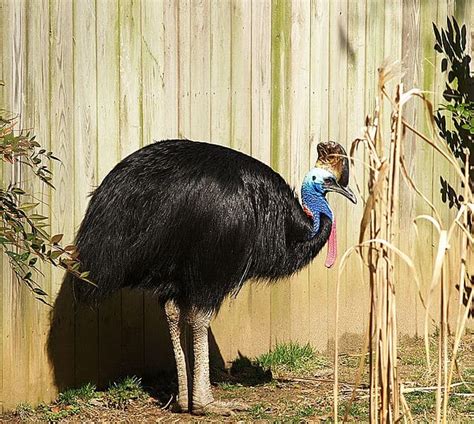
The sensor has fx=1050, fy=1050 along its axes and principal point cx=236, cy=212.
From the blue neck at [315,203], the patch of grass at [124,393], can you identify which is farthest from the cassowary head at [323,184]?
the patch of grass at [124,393]

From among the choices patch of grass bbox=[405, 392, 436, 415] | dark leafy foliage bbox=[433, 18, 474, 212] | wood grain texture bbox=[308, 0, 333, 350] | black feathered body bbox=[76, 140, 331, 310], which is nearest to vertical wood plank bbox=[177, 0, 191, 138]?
black feathered body bbox=[76, 140, 331, 310]

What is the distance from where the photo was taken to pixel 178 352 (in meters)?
5.32

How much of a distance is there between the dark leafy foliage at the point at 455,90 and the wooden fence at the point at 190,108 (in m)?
0.09

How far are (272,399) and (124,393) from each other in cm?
80

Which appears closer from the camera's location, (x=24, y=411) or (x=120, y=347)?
(x=24, y=411)

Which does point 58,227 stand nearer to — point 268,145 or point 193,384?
point 193,384

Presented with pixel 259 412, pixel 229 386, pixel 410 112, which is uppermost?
pixel 410 112

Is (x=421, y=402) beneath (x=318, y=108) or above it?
beneath

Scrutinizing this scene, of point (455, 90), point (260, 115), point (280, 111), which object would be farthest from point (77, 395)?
point (455, 90)

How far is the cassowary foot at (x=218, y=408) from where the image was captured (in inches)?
209

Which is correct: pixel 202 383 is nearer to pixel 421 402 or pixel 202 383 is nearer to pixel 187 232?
pixel 187 232

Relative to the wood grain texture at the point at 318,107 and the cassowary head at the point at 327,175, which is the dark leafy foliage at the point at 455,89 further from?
the cassowary head at the point at 327,175

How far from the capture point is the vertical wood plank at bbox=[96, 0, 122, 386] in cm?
547

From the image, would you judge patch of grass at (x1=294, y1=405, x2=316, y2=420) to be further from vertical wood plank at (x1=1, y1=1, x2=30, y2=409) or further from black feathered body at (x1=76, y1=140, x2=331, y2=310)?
vertical wood plank at (x1=1, y1=1, x2=30, y2=409)
